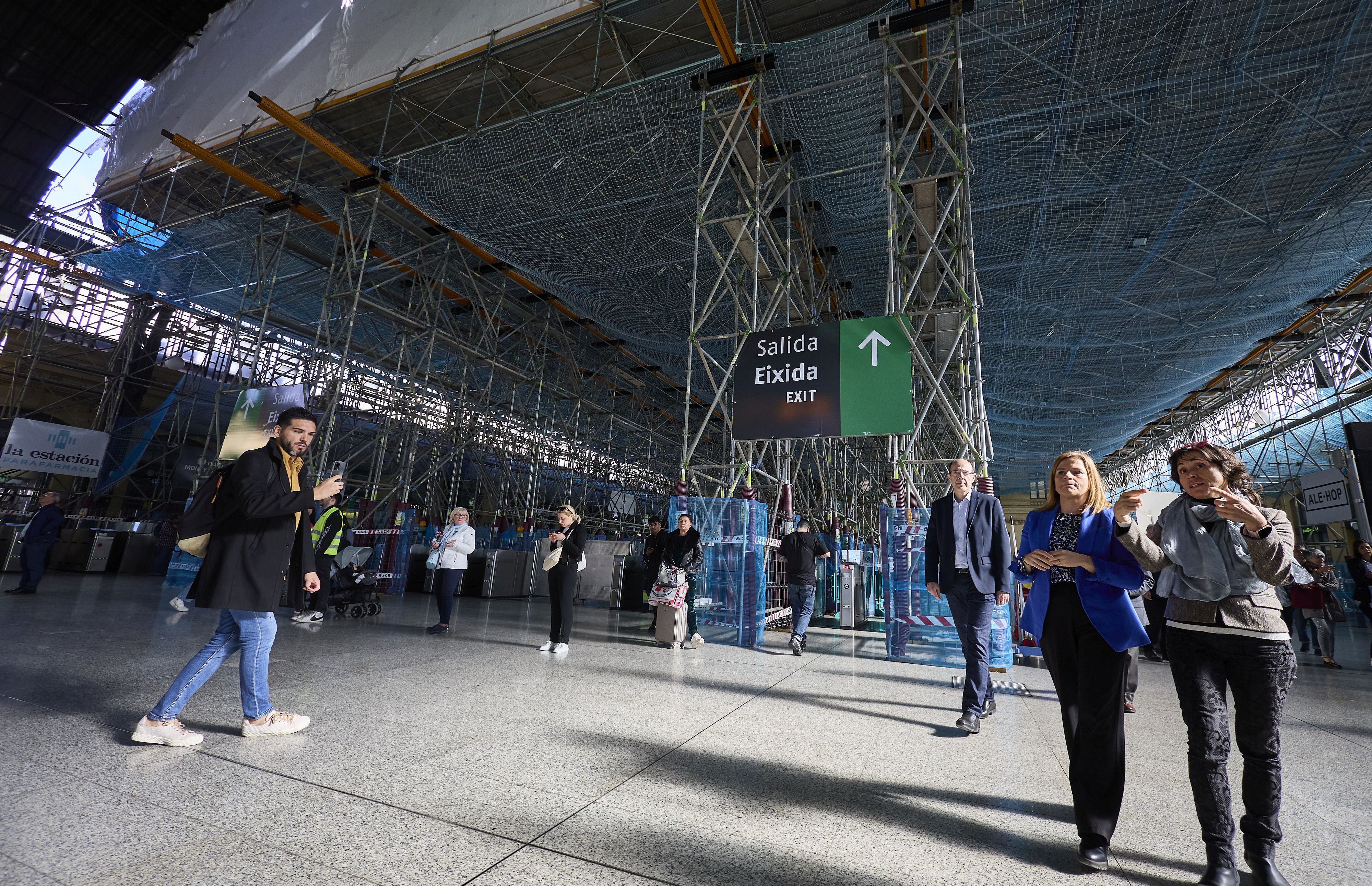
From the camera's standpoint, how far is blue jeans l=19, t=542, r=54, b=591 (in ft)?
29.7

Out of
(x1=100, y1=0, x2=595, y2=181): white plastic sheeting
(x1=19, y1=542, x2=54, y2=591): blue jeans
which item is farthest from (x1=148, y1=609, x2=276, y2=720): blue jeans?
(x1=100, y1=0, x2=595, y2=181): white plastic sheeting

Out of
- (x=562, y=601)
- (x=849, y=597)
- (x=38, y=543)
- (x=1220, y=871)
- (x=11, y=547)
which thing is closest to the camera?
(x=1220, y=871)

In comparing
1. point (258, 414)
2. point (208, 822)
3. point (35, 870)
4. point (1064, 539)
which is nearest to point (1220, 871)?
point (1064, 539)

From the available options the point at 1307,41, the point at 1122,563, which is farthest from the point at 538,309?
the point at 1122,563

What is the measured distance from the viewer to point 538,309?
17.8 metres

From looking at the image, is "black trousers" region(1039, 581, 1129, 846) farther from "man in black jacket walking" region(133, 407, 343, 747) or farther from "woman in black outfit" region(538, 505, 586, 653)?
"woman in black outfit" region(538, 505, 586, 653)

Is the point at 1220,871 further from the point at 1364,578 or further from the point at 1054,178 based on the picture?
the point at 1054,178

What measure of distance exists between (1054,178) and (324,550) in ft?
40.7

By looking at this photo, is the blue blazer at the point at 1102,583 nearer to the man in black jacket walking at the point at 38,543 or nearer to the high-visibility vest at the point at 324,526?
the high-visibility vest at the point at 324,526

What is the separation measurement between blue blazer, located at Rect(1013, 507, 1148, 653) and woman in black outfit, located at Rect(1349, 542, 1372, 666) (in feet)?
32.6

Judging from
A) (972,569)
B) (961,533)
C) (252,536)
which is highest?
(961,533)

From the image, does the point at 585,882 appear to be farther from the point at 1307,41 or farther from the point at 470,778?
the point at 1307,41

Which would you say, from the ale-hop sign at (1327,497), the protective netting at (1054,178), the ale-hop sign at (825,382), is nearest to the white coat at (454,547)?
the ale-hop sign at (825,382)

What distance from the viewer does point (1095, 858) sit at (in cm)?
216
